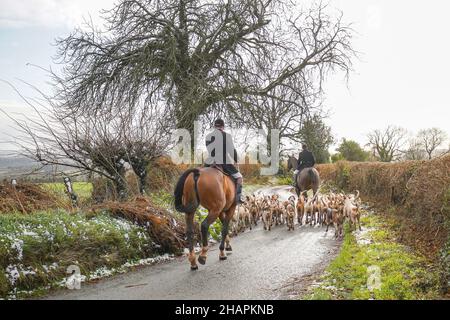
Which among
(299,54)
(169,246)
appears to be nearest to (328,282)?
(169,246)

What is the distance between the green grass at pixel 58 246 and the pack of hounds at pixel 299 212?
4.08m

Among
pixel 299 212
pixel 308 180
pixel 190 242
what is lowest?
pixel 299 212

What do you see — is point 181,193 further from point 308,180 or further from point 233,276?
point 308,180

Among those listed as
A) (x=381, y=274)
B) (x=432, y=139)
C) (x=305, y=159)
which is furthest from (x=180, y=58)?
(x=432, y=139)

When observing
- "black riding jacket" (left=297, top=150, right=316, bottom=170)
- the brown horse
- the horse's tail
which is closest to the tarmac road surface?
the brown horse

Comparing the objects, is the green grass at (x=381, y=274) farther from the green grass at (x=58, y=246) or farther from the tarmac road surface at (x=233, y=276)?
the green grass at (x=58, y=246)

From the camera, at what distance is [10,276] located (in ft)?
18.4

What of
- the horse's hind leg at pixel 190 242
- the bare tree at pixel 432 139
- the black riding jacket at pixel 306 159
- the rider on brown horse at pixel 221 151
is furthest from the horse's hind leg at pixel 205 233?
the bare tree at pixel 432 139

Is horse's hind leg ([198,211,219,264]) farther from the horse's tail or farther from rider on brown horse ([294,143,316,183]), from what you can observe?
rider on brown horse ([294,143,316,183])

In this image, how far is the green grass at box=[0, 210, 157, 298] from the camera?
5742 mm

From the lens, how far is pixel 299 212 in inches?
489

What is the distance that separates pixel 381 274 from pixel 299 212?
20.4ft

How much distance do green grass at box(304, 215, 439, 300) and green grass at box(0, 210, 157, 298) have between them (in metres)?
3.53

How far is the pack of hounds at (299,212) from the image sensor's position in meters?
10.8
